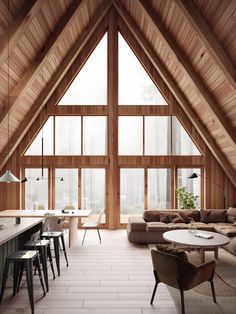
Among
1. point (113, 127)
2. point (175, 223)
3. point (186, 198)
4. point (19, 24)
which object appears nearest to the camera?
point (19, 24)

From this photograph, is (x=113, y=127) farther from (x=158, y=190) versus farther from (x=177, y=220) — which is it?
(x=177, y=220)

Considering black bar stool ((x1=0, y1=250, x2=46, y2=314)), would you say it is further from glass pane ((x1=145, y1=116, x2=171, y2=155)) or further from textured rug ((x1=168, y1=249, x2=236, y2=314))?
glass pane ((x1=145, y1=116, x2=171, y2=155))

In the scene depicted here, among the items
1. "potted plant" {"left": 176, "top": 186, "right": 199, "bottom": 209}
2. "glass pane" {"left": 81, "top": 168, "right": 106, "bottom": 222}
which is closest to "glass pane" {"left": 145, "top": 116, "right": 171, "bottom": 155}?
"potted plant" {"left": 176, "top": 186, "right": 199, "bottom": 209}

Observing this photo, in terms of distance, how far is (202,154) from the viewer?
963cm

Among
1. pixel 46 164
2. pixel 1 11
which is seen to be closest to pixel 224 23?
pixel 1 11

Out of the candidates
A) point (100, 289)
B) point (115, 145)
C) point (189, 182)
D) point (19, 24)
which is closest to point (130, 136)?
point (115, 145)

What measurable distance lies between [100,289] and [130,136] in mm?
5940

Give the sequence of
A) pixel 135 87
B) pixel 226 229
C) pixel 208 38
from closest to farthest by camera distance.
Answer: pixel 208 38 < pixel 226 229 < pixel 135 87

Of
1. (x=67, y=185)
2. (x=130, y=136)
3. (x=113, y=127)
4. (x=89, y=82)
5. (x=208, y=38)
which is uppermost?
(x=89, y=82)

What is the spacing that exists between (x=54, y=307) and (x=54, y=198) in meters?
5.98

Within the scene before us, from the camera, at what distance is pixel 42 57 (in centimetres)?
686

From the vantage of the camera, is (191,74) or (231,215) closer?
(191,74)

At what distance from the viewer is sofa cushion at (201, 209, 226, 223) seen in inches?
328

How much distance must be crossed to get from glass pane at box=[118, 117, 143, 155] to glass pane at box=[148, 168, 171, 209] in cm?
92
